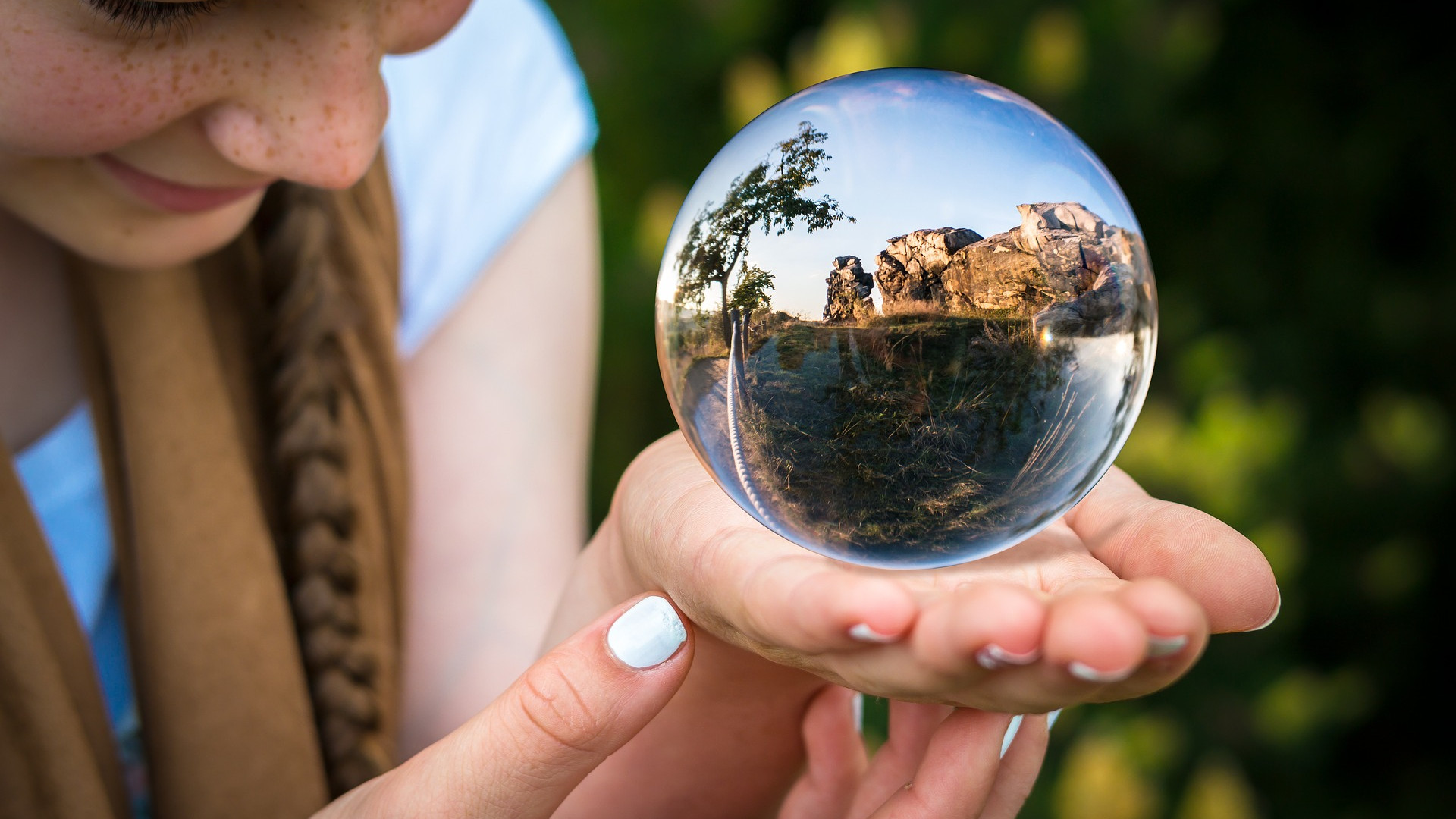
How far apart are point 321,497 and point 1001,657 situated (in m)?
1.41

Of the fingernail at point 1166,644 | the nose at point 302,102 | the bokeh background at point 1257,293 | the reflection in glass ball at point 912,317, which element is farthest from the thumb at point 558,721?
the bokeh background at point 1257,293

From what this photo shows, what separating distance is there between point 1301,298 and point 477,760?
2.61 m

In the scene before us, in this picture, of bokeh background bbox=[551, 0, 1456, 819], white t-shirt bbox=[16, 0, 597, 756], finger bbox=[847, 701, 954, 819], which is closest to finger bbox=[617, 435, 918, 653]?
finger bbox=[847, 701, 954, 819]

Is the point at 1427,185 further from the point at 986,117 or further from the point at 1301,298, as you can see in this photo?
the point at 986,117

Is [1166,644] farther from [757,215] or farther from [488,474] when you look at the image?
[488,474]

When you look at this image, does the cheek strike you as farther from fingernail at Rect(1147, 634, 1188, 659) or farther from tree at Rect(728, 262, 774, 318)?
fingernail at Rect(1147, 634, 1188, 659)

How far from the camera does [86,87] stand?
120 centimetres

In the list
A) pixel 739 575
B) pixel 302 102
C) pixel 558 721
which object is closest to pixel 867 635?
pixel 739 575

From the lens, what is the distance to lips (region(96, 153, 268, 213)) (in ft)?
4.58

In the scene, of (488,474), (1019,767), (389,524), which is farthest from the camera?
(488,474)

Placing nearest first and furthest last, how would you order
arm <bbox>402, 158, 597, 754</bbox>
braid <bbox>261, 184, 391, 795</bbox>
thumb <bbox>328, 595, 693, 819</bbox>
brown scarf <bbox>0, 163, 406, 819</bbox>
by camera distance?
Answer: 1. thumb <bbox>328, 595, 693, 819</bbox>
2. brown scarf <bbox>0, 163, 406, 819</bbox>
3. braid <bbox>261, 184, 391, 795</bbox>
4. arm <bbox>402, 158, 597, 754</bbox>

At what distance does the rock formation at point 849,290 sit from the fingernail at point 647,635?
0.38m

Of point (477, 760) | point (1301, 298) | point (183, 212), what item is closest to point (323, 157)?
point (183, 212)

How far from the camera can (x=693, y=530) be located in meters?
1.14
